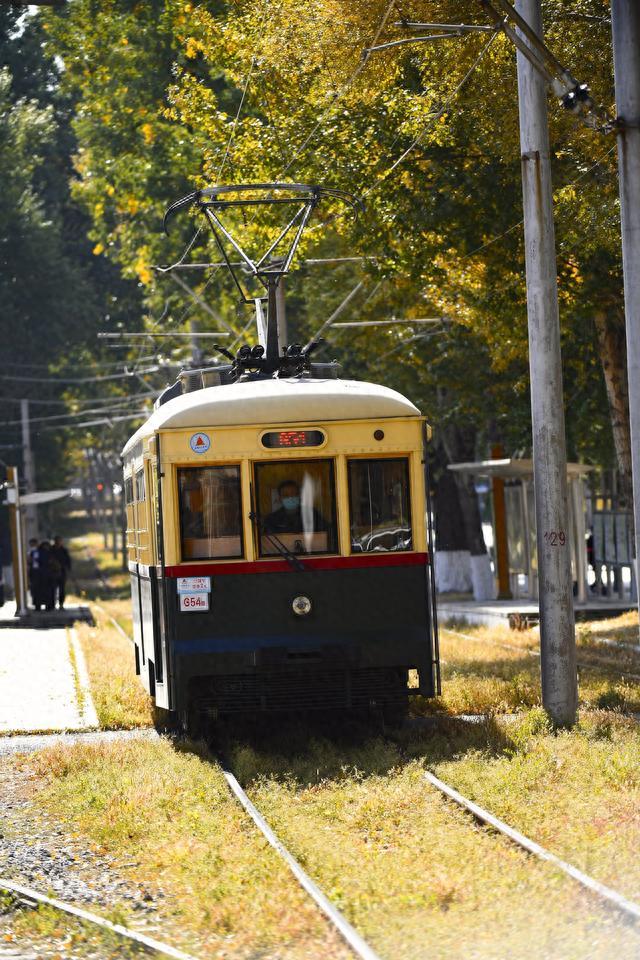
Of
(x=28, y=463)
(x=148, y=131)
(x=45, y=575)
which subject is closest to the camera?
(x=148, y=131)

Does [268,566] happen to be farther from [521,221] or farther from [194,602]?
[521,221]

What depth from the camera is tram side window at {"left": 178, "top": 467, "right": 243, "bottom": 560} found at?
1261 cm

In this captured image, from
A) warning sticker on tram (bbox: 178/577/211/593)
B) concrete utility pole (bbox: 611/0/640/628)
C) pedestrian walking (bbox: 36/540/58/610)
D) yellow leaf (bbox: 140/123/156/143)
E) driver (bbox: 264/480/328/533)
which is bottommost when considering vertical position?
pedestrian walking (bbox: 36/540/58/610)

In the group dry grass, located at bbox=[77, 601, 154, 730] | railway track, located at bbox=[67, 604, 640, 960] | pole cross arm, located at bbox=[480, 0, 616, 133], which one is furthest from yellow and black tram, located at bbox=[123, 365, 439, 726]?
pole cross arm, located at bbox=[480, 0, 616, 133]

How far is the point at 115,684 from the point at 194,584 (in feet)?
18.0

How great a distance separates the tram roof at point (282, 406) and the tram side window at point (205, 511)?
404 mm

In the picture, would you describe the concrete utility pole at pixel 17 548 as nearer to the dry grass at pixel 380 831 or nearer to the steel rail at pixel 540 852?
the dry grass at pixel 380 831

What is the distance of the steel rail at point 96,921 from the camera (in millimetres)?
7062

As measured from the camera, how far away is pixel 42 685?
60.8ft

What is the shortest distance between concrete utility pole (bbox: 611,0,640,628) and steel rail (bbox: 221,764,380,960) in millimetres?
Answer: 3665

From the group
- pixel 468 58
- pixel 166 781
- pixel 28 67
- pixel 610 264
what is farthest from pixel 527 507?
pixel 28 67

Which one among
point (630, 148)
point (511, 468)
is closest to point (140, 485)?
point (630, 148)

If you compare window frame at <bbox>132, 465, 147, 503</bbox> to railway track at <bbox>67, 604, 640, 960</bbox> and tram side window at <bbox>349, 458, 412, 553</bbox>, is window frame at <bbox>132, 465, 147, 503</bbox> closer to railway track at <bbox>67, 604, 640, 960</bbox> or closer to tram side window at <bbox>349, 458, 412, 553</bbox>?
tram side window at <bbox>349, 458, 412, 553</bbox>

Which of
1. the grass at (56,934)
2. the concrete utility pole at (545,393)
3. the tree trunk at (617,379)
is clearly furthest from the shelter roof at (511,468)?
the grass at (56,934)
